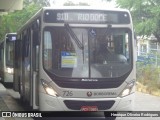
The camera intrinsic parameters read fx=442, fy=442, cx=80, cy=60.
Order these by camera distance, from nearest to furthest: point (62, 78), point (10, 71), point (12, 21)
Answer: point (62, 78) → point (10, 71) → point (12, 21)

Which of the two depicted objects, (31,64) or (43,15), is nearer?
(43,15)

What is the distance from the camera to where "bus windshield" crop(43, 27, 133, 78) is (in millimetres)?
10453

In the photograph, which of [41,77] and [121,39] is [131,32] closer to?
[121,39]

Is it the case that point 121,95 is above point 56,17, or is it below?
below

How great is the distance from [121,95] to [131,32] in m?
1.59

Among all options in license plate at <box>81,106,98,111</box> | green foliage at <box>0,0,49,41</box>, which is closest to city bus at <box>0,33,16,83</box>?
license plate at <box>81,106,98,111</box>

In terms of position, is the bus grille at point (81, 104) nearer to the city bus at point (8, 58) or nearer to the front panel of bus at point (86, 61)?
the front panel of bus at point (86, 61)

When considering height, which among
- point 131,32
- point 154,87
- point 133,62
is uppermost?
point 131,32

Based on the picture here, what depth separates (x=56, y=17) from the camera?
10742 millimetres

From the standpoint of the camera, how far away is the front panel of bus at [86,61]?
10406 mm

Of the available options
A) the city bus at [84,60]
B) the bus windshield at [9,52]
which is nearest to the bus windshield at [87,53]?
the city bus at [84,60]

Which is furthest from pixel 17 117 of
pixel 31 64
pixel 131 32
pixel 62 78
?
pixel 131 32

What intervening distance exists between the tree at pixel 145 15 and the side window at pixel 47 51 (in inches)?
878

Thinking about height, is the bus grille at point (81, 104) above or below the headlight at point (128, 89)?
below
